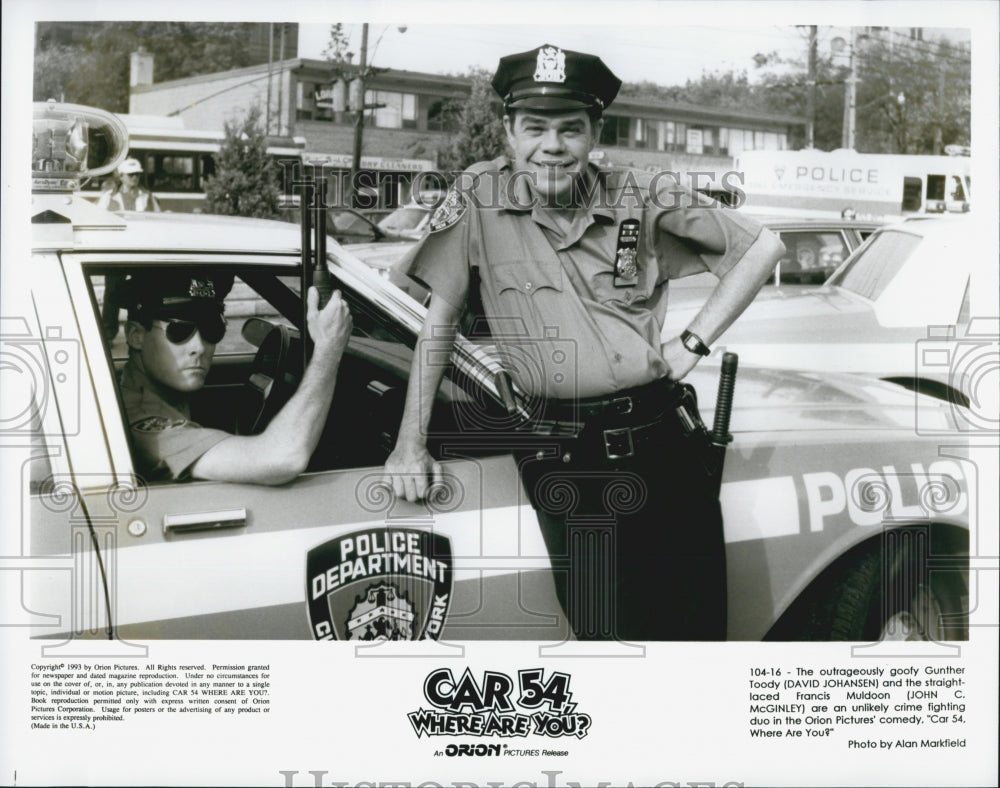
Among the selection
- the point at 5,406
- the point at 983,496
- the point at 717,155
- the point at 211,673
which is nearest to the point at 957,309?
the point at 983,496

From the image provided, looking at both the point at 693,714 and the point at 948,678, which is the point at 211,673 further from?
the point at 948,678

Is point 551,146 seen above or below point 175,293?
above

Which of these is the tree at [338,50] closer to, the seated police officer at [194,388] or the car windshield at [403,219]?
the car windshield at [403,219]

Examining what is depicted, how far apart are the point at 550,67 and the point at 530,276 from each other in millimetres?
604

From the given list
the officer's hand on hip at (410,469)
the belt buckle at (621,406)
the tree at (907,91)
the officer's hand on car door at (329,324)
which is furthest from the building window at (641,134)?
the officer's hand on hip at (410,469)

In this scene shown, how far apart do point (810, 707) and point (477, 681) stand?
3.34 ft

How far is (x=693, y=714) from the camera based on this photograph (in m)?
2.98

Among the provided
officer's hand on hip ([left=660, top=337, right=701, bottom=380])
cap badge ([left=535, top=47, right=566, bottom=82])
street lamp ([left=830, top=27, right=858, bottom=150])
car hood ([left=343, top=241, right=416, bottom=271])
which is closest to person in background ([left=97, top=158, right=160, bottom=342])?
car hood ([left=343, top=241, right=416, bottom=271])

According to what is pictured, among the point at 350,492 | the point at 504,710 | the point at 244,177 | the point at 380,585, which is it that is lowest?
the point at 504,710

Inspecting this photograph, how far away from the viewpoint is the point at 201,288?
8.77 feet

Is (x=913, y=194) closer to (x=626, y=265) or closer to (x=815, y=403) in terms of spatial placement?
(x=815, y=403)

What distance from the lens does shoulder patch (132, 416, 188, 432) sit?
2.60 metres

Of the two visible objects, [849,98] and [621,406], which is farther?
[849,98]

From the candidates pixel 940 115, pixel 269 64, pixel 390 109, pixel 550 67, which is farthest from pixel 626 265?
pixel 269 64
